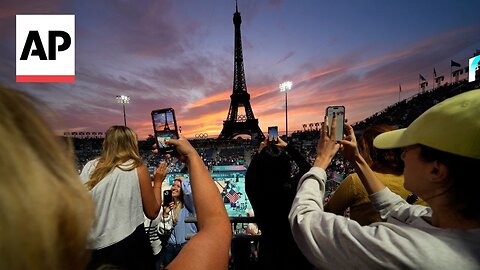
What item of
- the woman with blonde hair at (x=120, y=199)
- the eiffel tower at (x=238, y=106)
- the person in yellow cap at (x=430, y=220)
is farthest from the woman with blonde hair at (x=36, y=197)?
the eiffel tower at (x=238, y=106)

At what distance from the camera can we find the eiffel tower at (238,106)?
4616cm

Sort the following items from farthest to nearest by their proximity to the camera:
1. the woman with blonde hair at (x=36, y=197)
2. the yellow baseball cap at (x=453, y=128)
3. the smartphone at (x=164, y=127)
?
the smartphone at (x=164, y=127)
the yellow baseball cap at (x=453, y=128)
the woman with blonde hair at (x=36, y=197)

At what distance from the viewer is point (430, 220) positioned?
1.06 m

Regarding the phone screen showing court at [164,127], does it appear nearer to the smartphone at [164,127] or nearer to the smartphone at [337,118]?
the smartphone at [164,127]

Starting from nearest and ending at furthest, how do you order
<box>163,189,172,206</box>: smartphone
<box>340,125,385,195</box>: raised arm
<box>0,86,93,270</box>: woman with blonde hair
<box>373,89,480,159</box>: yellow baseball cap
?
<box>0,86,93,270</box>: woman with blonde hair
<box>373,89,480,159</box>: yellow baseball cap
<box>340,125,385,195</box>: raised arm
<box>163,189,172,206</box>: smartphone

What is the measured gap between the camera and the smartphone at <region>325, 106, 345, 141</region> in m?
1.69

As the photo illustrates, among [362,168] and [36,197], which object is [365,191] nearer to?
[362,168]

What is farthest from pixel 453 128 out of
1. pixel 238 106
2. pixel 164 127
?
pixel 238 106

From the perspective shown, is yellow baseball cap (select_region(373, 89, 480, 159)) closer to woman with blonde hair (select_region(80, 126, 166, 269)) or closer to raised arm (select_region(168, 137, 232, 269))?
raised arm (select_region(168, 137, 232, 269))

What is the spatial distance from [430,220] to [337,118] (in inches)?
34.9

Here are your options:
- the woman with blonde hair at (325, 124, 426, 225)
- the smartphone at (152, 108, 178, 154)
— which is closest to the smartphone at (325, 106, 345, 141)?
the woman with blonde hair at (325, 124, 426, 225)

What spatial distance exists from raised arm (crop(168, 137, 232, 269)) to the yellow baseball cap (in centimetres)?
86

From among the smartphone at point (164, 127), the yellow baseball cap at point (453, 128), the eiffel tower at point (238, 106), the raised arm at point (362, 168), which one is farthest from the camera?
the eiffel tower at point (238, 106)

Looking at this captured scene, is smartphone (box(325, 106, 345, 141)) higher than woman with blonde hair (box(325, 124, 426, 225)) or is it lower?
higher
